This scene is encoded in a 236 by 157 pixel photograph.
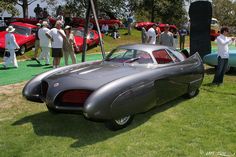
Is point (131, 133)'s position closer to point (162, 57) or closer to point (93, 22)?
point (162, 57)

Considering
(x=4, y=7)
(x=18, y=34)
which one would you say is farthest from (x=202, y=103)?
(x=4, y=7)

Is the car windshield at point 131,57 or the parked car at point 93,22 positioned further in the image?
the parked car at point 93,22

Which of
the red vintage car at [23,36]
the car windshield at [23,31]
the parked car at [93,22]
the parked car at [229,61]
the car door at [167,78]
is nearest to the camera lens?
the car door at [167,78]

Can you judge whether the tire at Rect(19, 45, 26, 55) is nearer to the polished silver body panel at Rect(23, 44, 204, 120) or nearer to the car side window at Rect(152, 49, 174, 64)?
the polished silver body panel at Rect(23, 44, 204, 120)

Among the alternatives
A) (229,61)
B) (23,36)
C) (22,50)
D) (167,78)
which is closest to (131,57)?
(167,78)

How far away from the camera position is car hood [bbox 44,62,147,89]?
19.4ft

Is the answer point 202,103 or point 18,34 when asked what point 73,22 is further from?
point 202,103

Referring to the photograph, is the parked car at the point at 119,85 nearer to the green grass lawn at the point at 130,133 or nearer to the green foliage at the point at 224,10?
the green grass lawn at the point at 130,133

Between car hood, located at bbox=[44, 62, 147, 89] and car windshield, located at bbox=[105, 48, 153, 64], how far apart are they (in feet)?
0.74

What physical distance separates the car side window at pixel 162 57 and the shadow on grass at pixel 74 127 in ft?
3.21

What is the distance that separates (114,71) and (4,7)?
14429mm

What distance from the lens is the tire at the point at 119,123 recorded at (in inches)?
235

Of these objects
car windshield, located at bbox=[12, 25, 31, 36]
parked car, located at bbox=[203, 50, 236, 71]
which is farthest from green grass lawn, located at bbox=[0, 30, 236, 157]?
car windshield, located at bbox=[12, 25, 31, 36]

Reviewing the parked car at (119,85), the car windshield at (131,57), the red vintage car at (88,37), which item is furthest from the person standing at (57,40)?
the red vintage car at (88,37)
